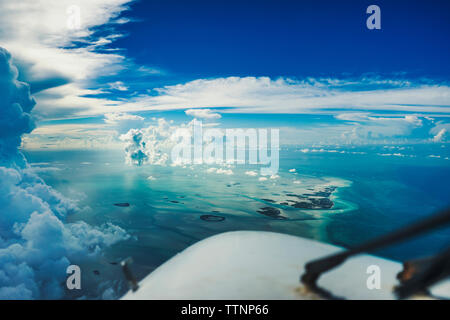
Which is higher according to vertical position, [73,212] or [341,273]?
[341,273]

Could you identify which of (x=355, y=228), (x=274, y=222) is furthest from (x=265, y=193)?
(x=355, y=228)

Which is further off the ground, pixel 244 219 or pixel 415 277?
pixel 415 277

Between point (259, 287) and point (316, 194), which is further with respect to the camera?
point (316, 194)

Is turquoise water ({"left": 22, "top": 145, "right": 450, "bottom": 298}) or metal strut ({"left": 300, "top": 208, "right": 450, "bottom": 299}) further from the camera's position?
turquoise water ({"left": 22, "top": 145, "right": 450, "bottom": 298})

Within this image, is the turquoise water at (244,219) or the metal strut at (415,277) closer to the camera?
the metal strut at (415,277)

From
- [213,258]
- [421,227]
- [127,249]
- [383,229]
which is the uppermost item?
[421,227]

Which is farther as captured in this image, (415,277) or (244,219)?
(244,219)

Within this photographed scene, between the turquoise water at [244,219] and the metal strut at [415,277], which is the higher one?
the metal strut at [415,277]

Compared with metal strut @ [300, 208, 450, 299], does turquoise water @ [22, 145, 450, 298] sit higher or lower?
lower
